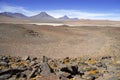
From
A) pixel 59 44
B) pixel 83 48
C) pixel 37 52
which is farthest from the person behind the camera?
pixel 59 44

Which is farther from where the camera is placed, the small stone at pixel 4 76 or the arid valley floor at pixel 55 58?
the arid valley floor at pixel 55 58

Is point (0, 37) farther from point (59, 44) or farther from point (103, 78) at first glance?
point (103, 78)

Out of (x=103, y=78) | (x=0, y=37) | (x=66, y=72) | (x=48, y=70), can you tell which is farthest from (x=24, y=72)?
(x=0, y=37)

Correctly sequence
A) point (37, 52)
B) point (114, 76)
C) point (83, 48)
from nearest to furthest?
point (114, 76)
point (37, 52)
point (83, 48)

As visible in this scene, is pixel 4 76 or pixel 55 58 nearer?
pixel 4 76

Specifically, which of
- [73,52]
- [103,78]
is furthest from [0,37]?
[103,78]

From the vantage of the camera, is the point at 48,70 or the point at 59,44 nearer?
the point at 48,70

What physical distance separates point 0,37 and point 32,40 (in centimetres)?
326

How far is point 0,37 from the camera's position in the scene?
21.3 meters

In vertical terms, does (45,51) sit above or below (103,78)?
below

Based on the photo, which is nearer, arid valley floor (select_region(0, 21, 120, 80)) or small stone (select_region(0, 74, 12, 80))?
small stone (select_region(0, 74, 12, 80))

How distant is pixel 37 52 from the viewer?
16766 mm

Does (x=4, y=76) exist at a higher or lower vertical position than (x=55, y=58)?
higher

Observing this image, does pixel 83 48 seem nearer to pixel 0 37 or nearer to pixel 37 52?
pixel 37 52
